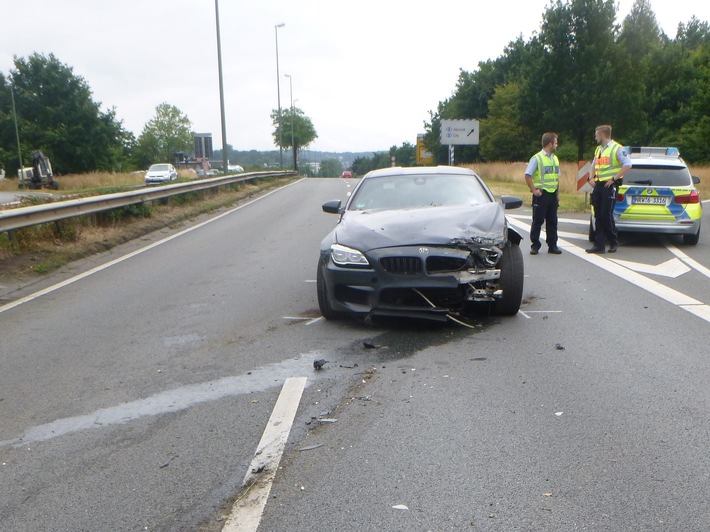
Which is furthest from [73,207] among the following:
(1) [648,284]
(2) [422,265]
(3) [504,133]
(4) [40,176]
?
(3) [504,133]

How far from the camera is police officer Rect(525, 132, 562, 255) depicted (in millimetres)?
11719

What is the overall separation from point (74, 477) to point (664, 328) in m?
5.17

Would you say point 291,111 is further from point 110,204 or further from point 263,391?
point 263,391

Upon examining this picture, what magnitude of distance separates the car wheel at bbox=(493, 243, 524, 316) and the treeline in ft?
128

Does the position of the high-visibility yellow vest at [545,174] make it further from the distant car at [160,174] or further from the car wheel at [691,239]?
the distant car at [160,174]

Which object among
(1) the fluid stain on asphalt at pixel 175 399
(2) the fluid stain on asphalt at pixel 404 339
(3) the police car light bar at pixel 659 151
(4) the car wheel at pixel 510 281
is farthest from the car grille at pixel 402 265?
(3) the police car light bar at pixel 659 151

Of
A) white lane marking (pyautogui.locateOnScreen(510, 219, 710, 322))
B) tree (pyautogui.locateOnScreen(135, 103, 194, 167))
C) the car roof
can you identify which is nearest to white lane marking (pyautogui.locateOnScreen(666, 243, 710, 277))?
white lane marking (pyautogui.locateOnScreen(510, 219, 710, 322))

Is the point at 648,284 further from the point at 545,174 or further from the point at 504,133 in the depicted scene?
the point at 504,133

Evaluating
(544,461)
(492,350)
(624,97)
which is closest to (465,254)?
(492,350)

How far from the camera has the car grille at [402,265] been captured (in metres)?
6.52

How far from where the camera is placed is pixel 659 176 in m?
12.8

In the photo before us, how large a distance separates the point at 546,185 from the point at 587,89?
34243mm

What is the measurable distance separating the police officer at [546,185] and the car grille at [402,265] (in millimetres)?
5670

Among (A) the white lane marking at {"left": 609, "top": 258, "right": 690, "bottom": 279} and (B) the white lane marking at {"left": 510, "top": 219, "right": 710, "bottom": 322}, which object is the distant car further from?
(A) the white lane marking at {"left": 609, "top": 258, "right": 690, "bottom": 279}
